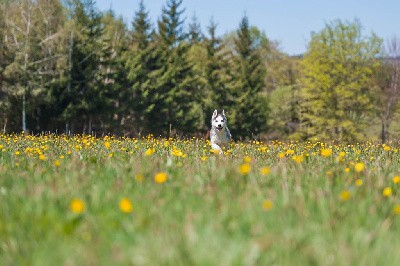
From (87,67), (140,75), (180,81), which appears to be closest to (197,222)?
(87,67)

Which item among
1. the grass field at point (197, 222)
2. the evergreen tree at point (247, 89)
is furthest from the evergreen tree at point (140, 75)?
the grass field at point (197, 222)

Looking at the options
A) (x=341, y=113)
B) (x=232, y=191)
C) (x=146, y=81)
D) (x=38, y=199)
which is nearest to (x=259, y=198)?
(x=232, y=191)

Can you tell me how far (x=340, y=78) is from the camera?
48875 mm

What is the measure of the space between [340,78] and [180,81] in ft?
48.9

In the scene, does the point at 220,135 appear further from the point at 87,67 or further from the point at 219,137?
the point at 87,67

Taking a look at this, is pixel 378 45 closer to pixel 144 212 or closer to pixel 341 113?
pixel 341 113

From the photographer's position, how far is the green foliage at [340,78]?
4834 centimetres

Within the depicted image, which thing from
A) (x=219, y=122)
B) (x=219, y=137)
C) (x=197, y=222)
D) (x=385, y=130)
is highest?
(x=219, y=122)

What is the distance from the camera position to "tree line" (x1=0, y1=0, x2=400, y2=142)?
39.3 meters

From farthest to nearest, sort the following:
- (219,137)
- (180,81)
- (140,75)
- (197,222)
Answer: (180,81) < (140,75) < (219,137) < (197,222)

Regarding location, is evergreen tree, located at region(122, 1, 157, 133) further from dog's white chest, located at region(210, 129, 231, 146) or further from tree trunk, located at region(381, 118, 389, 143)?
dog's white chest, located at region(210, 129, 231, 146)

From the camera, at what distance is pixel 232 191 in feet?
13.7

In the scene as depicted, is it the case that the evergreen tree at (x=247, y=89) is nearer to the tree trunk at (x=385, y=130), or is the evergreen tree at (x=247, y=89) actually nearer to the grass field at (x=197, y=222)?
the tree trunk at (x=385, y=130)

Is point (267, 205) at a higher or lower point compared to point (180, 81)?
lower
